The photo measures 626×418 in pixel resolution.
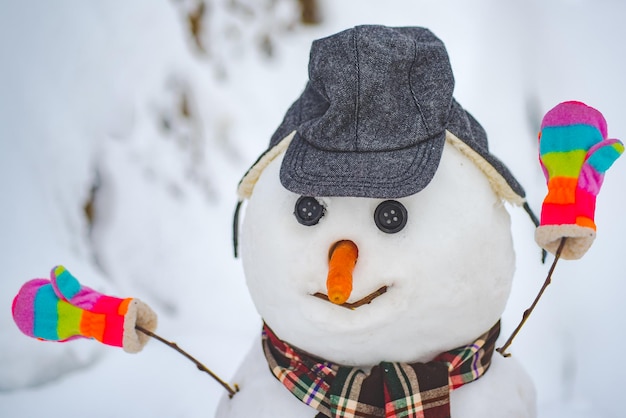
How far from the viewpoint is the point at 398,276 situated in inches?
27.2

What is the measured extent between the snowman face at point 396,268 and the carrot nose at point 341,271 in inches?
0.7

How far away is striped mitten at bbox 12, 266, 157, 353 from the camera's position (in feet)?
2.39

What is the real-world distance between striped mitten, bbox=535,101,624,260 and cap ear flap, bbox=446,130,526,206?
0.20ft

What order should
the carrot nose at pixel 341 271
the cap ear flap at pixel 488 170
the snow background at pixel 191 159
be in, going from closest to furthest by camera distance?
the carrot nose at pixel 341 271 → the cap ear flap at pixel 488 170 → the snow background at pixel 191 159

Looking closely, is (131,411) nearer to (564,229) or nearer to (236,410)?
(236,410)

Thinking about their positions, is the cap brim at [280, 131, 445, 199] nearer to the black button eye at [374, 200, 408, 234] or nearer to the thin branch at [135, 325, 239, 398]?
the black button eye at [374, 200, 408, 234]

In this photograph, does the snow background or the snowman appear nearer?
the snowman

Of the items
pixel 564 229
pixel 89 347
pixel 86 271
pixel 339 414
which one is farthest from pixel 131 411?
pixel 564 229

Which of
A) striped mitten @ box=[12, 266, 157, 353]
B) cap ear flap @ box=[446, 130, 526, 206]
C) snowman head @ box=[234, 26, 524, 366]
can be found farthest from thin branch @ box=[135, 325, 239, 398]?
cap ear flap @ box=[446, 130, 526, 206]

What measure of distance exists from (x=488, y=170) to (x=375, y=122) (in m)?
0.15

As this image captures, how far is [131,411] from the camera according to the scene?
106cm

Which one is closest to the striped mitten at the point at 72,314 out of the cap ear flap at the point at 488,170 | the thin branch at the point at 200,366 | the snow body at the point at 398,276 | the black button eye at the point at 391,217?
the thin branch at the point at 200,366

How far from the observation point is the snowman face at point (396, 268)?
695mm

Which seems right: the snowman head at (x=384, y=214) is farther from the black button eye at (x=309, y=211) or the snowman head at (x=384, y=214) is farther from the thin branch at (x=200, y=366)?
the thin branch at (x=200, y=366)
